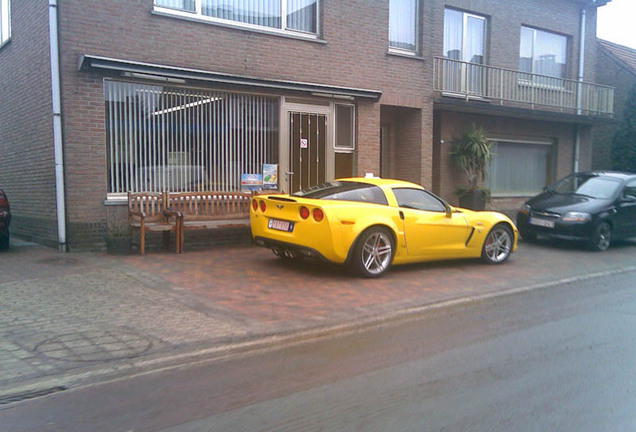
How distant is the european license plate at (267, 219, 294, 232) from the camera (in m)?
8.16

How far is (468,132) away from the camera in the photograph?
15.5 meters

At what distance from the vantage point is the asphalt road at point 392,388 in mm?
3754

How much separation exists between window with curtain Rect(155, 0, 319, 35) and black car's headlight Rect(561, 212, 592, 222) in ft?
22.0

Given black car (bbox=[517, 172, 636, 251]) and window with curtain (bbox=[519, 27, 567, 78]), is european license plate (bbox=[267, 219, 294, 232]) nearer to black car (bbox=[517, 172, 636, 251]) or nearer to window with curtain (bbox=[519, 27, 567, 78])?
black car (bbox=[517, 172, 636, 251])

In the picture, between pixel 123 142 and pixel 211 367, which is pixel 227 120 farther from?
pixel 211 367

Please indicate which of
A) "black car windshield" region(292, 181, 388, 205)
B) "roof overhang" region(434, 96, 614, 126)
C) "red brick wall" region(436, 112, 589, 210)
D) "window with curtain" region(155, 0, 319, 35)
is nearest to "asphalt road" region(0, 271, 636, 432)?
"black car windshield" region(292, 181, 388, 205)

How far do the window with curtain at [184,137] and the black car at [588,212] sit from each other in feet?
19.3

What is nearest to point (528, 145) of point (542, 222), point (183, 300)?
point (542, 222)

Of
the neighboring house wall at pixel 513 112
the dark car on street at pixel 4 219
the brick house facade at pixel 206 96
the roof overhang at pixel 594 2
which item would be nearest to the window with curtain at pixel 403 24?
the brick house facade at pixel 206 96

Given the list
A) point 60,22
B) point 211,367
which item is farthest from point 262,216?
point 60,22

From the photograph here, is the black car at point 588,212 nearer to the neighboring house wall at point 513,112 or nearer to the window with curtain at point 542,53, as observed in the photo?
the neighboring house wall at point 513,112

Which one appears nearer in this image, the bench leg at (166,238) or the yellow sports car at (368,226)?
the yellow sports car at (368,226)

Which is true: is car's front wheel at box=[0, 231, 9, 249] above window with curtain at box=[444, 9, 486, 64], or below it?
below

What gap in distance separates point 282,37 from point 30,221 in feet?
21.0
